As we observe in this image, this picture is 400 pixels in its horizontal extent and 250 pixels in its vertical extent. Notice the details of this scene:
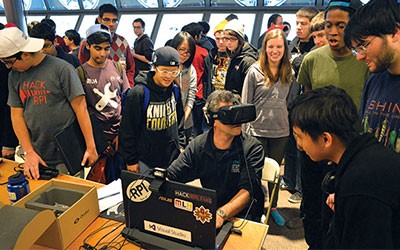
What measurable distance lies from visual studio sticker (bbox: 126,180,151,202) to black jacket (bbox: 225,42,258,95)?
181 cm

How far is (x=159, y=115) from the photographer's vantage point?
2004mm

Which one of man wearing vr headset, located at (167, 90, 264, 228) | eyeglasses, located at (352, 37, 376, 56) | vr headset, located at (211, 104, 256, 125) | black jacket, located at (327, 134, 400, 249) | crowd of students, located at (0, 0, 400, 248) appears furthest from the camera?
man wearing vr headset, located at (167, 90, 264, 228)

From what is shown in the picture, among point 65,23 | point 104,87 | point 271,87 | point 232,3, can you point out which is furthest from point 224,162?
point 65,23

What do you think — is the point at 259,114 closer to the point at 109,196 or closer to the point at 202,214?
the point at 109,196

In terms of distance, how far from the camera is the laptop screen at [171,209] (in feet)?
3.61

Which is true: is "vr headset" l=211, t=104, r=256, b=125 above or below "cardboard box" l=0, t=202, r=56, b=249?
above

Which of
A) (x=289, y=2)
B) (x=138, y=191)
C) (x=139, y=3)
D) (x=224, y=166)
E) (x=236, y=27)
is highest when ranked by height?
(x=139, y=3)

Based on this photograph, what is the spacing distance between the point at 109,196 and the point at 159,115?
2.11 ft

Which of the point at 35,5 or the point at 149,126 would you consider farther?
the point at 35,5

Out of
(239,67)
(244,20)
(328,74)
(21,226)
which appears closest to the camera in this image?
(21,226)

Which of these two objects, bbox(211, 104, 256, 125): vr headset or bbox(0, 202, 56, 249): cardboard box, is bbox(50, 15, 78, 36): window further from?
bbox(0, 202, 56, 249): cardboard box

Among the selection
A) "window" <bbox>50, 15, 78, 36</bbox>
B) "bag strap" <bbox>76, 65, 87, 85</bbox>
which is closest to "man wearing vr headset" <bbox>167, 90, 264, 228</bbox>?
"bag strap" <bbox>76, 65, 87, 85</bbox>

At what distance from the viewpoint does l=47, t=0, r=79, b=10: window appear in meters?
7.26

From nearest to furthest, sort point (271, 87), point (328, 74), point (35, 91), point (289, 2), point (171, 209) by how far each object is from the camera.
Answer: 1. point (171, 209)
2. point (35, 91)
3. point (328, 74)
4. point (271, 87)
5. point (289, 2)
